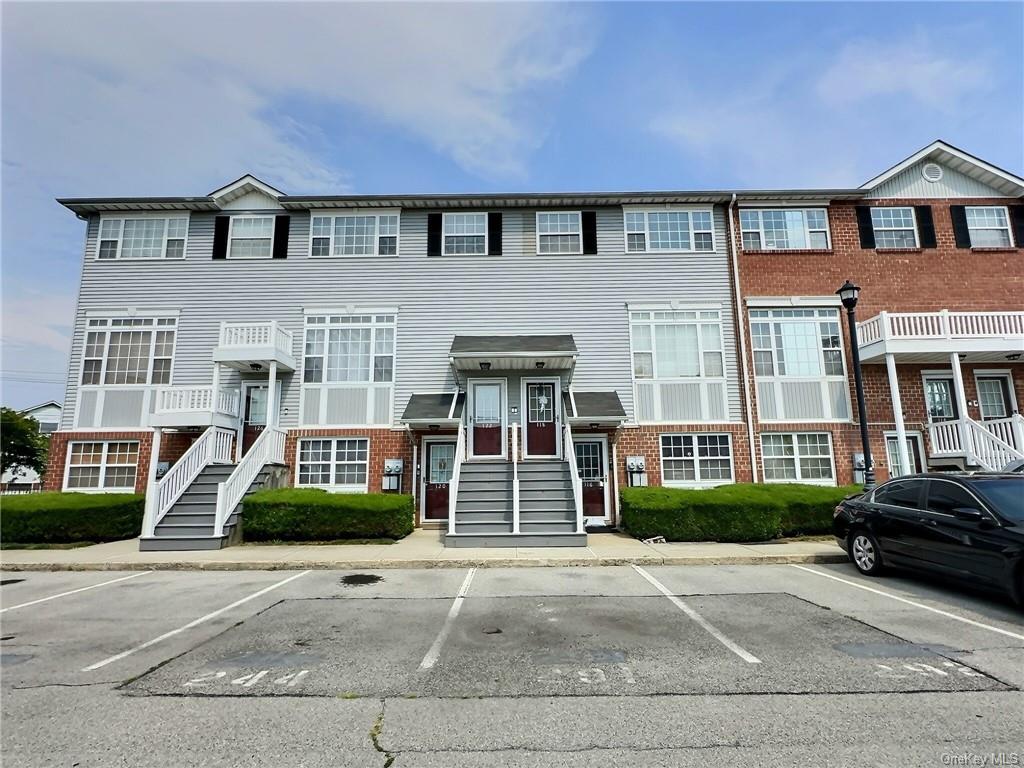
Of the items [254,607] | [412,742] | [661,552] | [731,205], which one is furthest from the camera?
[731,205]

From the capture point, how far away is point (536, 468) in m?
13.8

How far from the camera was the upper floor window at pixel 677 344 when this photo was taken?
52.2 feet

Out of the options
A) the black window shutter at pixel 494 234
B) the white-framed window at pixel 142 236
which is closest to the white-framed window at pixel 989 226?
the black window shutter at pixel 494 234

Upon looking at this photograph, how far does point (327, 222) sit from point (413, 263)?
313 centimetres

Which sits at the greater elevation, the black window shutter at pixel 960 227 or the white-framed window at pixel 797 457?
the black window shutter at pixel 960 227

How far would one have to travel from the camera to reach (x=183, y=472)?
1288 centimetres

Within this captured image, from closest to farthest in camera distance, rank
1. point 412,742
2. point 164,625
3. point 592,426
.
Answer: point 412,742 → point 164,625 → point 592,426

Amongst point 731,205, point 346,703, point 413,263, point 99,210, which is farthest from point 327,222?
point 346,703

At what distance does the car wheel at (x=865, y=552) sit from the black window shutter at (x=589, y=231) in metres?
10.8

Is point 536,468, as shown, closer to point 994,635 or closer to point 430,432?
→ point 430,432

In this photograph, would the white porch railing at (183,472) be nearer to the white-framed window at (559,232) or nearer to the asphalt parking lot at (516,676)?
the asphalt parking lot at (516,676)

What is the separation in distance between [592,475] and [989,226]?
14.9m

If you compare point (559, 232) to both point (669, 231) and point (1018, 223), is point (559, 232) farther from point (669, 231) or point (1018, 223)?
point (1018, 223)

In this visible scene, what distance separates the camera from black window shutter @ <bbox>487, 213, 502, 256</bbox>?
16656 millimetres
